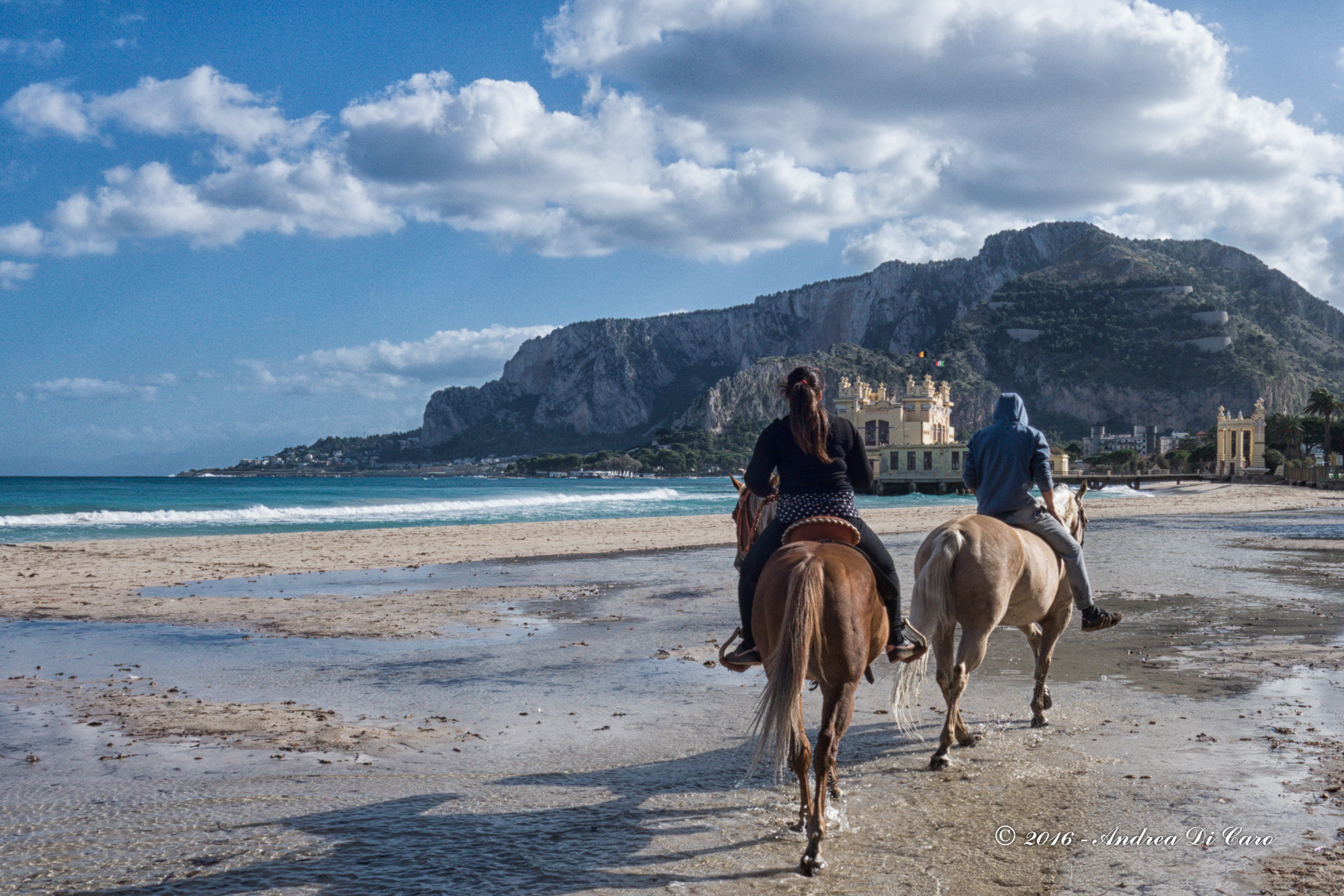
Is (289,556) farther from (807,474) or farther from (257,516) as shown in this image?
(257,516)

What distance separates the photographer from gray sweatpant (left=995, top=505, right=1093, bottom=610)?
21.8ft

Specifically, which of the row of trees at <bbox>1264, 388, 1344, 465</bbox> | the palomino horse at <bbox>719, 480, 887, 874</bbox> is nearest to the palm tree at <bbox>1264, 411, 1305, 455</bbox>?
the row of trees at <bbox>1264, 388, 1344, 465</bbox>

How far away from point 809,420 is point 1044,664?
3.31 m

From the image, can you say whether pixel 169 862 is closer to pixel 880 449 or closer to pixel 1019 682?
pixel 1019 682

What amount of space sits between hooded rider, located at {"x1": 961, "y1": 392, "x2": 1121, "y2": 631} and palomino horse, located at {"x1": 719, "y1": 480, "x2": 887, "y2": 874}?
8.09 feet

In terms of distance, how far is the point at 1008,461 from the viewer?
661 cm

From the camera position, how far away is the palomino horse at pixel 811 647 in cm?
413

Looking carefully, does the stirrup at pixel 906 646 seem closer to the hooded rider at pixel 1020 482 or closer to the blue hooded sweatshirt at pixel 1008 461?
the blue hooded sweatshirt at pixel 1008 461

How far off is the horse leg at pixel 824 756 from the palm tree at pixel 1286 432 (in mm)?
104837

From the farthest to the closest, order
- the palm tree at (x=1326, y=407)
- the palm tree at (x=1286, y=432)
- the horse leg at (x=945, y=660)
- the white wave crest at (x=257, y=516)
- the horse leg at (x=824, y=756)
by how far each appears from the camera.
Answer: the palm tree at (x=1286, y=432), the palm tree at (x=1326, y=407), the white wave crest at (x=257, y=516), the horse leg at (x=945, y=660), the horse leg at (x=824, y=756)

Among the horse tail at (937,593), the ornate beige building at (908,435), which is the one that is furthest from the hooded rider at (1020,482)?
the ornate beige building at (908,435)

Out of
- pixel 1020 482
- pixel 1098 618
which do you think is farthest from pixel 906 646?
pixel 1098 618

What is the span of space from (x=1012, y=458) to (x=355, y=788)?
4904 millimetres

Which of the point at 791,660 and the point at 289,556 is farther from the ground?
the point at 791,660
